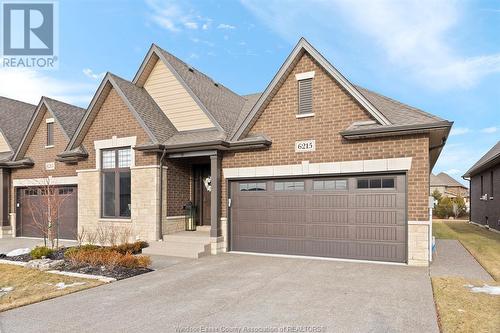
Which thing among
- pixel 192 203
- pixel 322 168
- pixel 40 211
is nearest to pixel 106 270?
pixel 192 203

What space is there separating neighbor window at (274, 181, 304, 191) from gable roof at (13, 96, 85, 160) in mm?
11463

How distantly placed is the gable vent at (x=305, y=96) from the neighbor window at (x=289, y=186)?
251cm

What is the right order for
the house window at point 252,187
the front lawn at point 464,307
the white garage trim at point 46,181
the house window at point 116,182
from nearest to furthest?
the front lawn at point 464,307 < the house window at point 252,187 < the house window at point 116,182 < the white garage trim at point 46,181

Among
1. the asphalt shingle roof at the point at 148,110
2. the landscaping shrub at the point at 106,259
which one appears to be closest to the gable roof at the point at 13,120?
the asphalt shingle roof at the point at 148,110

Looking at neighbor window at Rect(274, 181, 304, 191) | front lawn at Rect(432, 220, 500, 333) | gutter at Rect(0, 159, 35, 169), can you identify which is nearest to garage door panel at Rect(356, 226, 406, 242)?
front lawn at Rect(432, 220, 500, 333)

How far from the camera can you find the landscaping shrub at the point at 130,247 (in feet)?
40.6

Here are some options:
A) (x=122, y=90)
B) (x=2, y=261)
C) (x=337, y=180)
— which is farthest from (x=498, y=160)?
(x=2, y=261)

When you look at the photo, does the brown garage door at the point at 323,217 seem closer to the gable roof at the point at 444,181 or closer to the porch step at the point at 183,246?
the porch step at the point at 183,246

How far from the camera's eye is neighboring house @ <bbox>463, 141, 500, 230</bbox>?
21.4m

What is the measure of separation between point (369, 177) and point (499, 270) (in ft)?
14.0

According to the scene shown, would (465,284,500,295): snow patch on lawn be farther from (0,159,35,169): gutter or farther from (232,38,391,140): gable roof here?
(0,159,35,169): gutter

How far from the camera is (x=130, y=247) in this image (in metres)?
12.7

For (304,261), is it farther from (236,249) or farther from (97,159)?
(97,159)

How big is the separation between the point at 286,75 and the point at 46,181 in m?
13.0
